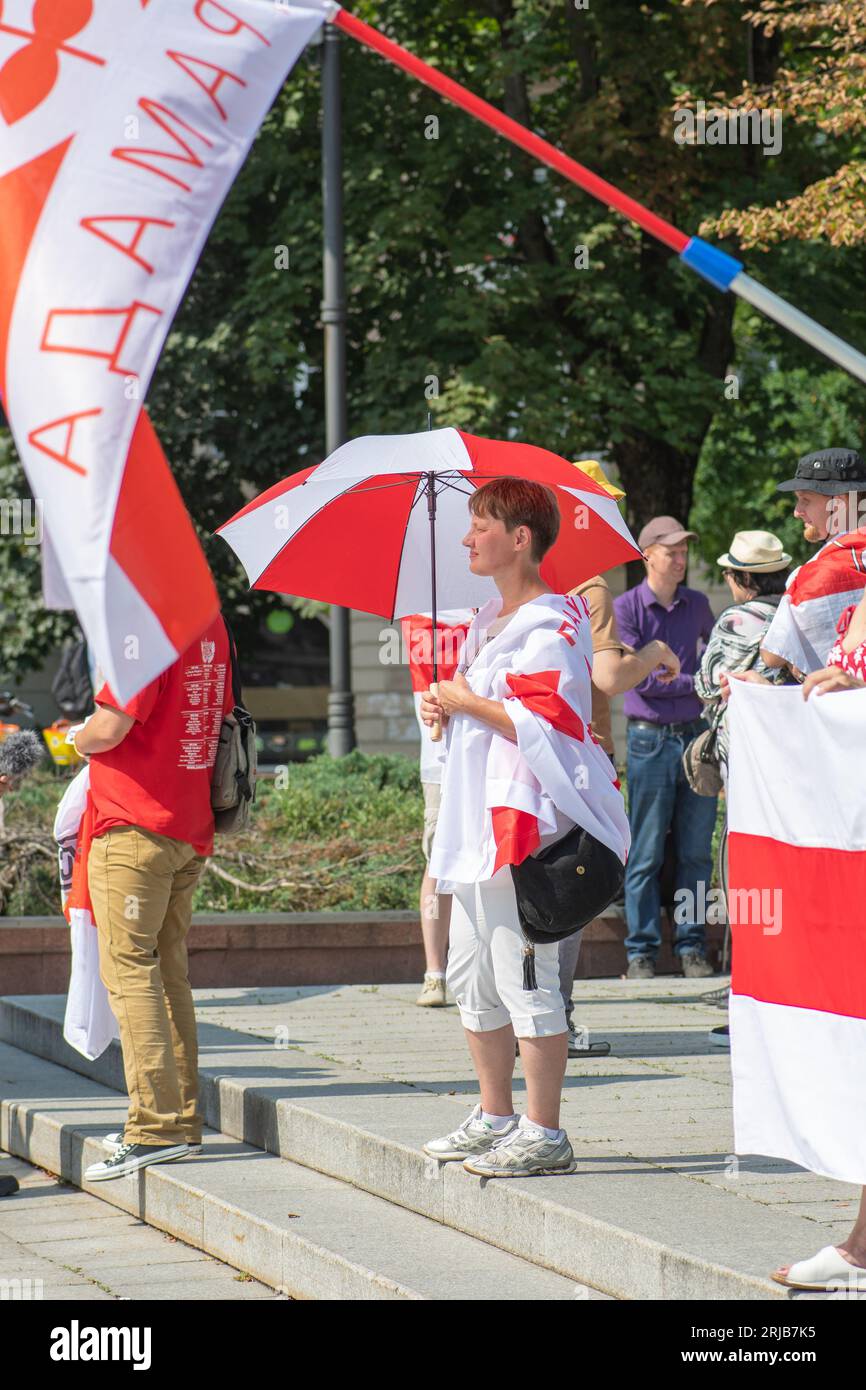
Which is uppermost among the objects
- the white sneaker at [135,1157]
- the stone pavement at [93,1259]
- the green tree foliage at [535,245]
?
the green tree foliage at [535,245]

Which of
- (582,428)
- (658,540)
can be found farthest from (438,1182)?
(582,428)

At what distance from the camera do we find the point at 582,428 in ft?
61.5

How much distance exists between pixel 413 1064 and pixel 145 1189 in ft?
4.70

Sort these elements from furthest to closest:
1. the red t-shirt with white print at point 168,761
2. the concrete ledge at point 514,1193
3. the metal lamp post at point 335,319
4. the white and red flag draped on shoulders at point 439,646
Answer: the metal lamp post at point 335,319, the white and red flag draped on shoulders at point 439,646, the red t-shirt with white print at point 168,761, the concrete ledge at point 514,1193

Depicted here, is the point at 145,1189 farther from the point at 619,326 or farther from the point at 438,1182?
the point at 619,326

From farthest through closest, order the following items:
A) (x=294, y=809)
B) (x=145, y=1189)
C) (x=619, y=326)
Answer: (x=619, y=326) < (x=294, y=809) < (x=145, y=1189)

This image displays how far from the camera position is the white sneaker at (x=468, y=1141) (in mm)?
5340

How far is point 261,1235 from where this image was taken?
208 inches

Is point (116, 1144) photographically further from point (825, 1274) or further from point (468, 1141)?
point (825, 1274)

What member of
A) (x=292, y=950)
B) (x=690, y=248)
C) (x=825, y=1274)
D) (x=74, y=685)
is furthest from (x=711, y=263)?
(x=74, y=685)

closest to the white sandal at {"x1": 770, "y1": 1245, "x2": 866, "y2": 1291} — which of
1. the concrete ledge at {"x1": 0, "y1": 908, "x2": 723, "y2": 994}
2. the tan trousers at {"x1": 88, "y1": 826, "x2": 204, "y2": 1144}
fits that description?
the tan trousers at {"x1": 88, "y1": 826, "x2": 204, "y2": 1144}

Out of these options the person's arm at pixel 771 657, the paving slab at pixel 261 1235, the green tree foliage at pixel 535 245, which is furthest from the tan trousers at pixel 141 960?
the green tree foliage at pixel 535 245

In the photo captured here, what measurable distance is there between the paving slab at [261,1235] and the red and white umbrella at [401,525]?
190 centimetres

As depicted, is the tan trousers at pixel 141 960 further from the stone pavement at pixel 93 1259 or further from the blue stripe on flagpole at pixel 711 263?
the blue stripe on flagpole at pixel 711 263
